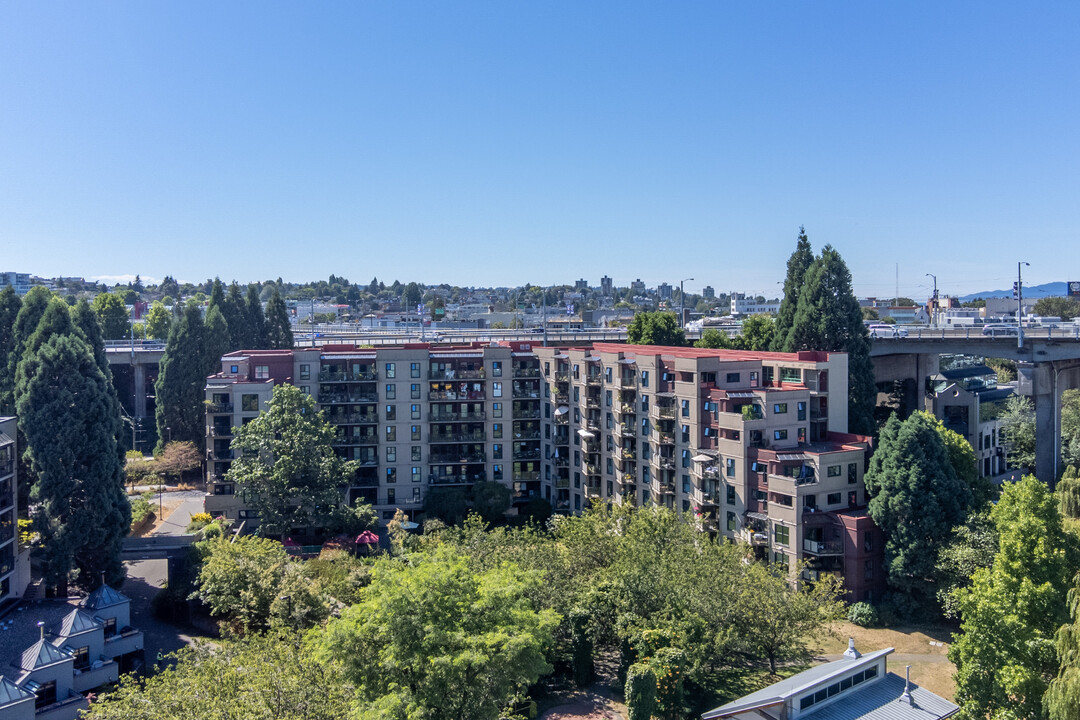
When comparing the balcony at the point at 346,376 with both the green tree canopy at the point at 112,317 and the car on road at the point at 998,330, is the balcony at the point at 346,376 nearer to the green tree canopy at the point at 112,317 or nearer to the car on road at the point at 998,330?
the car on road at the point at 998,330

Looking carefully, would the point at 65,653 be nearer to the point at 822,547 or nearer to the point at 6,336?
the point at 6,336

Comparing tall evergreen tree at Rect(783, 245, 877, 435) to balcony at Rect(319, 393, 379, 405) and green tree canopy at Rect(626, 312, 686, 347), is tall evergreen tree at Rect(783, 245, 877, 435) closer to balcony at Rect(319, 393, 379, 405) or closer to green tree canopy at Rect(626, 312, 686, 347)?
green tree canopy at Rect(626, 312, 686, 347)

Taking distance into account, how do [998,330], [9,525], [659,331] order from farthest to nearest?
[659,331] → [998,330] → [9,525]

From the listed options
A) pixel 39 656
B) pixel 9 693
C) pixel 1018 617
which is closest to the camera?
pixel 1018 617

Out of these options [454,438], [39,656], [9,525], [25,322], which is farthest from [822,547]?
[25,322]

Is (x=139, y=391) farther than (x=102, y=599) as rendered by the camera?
Yes

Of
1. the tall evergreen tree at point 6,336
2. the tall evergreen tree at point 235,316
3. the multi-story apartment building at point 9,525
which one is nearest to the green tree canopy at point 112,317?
the tall evergreen tree at point 235,316

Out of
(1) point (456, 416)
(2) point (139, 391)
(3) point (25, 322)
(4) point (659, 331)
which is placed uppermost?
(3) point (25, 322)

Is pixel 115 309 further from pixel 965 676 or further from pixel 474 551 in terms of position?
pixel 965 676

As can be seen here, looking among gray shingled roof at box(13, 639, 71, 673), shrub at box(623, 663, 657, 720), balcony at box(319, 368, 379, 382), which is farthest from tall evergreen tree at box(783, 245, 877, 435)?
gray shingled roof at box(13, 639, 71, 673)
